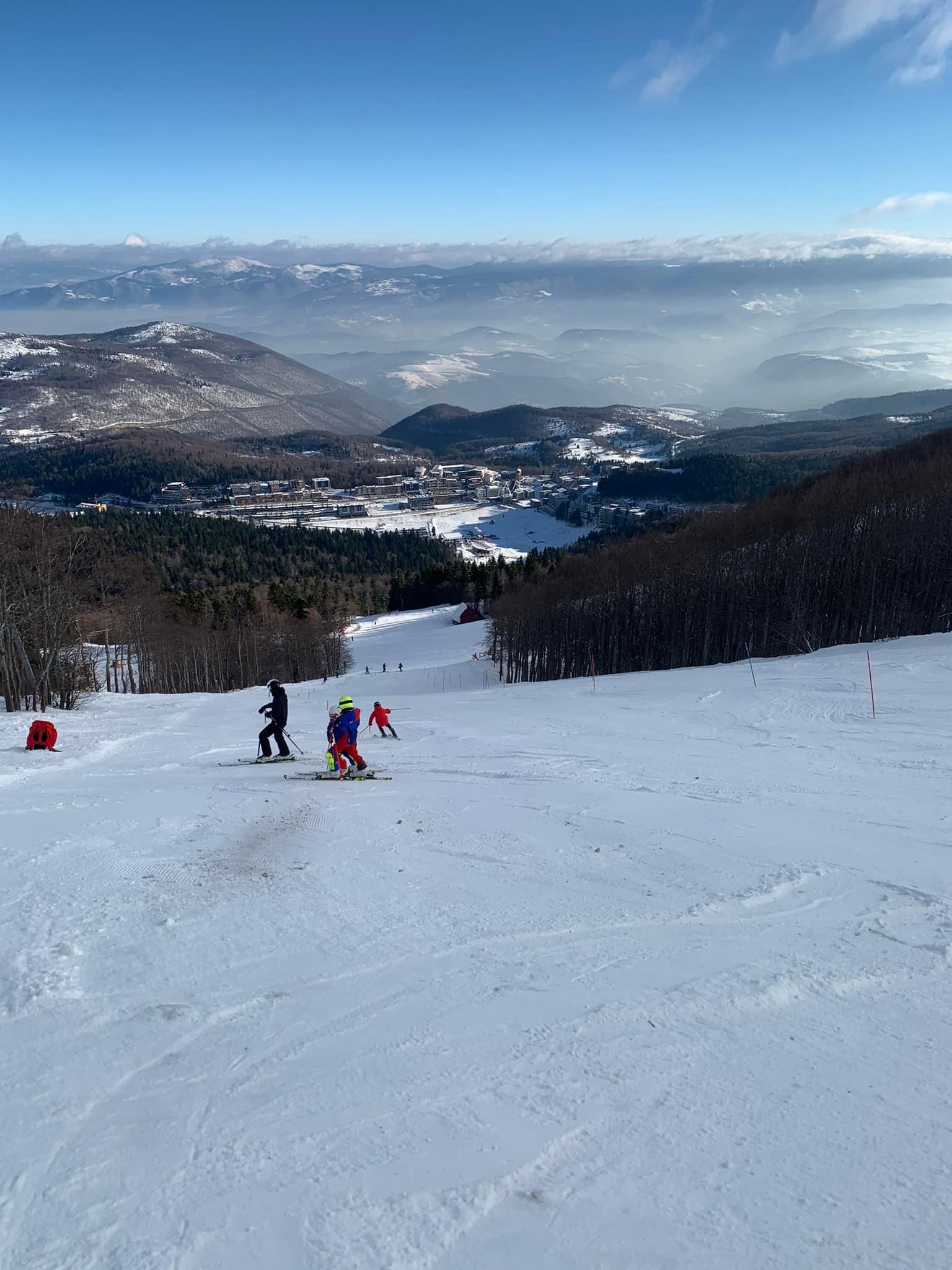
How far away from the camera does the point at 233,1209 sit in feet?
13.1

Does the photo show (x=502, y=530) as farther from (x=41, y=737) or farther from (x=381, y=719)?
(x=41, y=737)

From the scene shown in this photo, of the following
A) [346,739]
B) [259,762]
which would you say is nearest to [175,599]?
[259,762]

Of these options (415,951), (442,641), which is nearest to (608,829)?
(415,951)

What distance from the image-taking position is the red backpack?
17234 mm

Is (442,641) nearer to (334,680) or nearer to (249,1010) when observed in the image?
(334,680)

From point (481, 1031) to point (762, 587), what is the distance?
4317 cm

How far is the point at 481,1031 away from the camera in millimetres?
5520

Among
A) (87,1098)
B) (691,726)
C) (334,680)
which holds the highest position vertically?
(87,1098)

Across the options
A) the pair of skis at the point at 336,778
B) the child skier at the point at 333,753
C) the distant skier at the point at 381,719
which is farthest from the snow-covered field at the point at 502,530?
the pair of skis at the point at 336,778

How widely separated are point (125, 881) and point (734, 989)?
642cm

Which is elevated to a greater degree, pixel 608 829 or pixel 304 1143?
pixel 304 1143

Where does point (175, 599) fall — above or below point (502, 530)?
above

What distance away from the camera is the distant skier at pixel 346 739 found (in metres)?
14.5

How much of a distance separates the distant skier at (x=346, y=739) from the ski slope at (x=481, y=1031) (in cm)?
242
